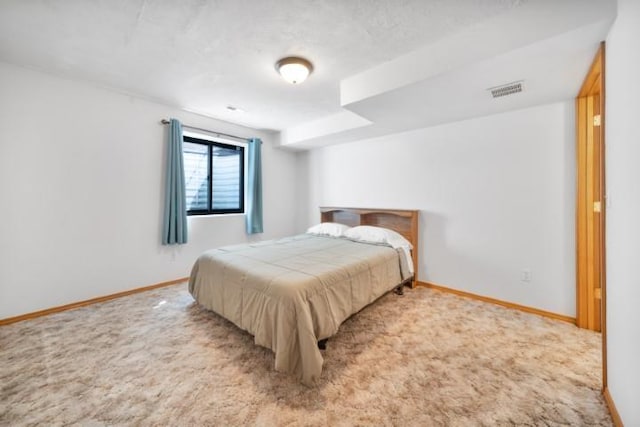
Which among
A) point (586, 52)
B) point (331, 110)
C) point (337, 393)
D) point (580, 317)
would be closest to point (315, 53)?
point (331, 110)

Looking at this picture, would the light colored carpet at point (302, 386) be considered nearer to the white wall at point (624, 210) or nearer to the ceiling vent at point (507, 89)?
the white wall at point (624, 210)

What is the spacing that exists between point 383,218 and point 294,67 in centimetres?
240

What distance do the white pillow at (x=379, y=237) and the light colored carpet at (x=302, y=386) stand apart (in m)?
0.90

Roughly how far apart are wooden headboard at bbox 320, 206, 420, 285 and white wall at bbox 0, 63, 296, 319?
2412 millimetres

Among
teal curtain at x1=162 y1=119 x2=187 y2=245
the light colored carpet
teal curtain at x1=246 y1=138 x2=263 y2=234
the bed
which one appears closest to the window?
teal curtain at x1=246 y1=138 x2=263 y2=234

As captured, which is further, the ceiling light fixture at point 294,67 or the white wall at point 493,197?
the white wall at point 493,197

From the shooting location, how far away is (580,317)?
2.26 m

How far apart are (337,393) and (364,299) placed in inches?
35.1

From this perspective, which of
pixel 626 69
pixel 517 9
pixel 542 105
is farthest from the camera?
pixel 542 105

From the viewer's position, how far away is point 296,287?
1.74 m

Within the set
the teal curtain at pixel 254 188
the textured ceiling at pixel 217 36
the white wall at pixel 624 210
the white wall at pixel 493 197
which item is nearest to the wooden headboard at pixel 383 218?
the white wall at pixel 493 197

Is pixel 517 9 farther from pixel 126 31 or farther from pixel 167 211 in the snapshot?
pixel 167 211

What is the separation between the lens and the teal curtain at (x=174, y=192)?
3312 millimetres

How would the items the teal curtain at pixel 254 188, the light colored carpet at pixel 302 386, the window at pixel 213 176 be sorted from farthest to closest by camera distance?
the teal curtain at pixel 254 188 < the window at pixel 213 176 < the light colored carpet at pixel 302 386
